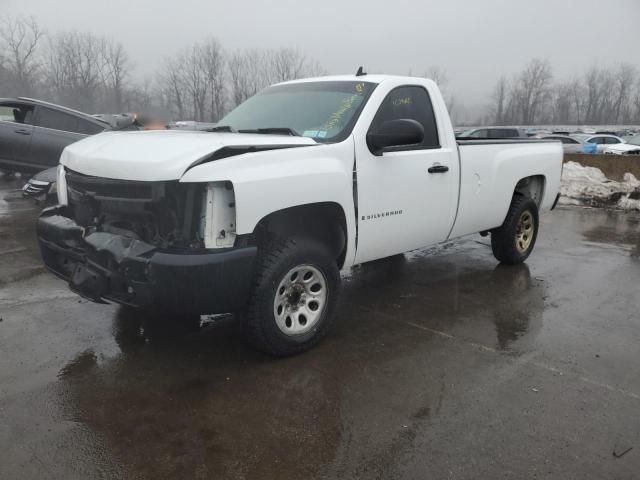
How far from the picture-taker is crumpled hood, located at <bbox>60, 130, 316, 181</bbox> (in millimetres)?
2991

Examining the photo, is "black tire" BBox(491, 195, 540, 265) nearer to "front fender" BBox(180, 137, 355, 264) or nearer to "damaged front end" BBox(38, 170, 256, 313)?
"front fender" BBox(180, 137, 355, 264)

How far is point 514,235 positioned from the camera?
6.02m

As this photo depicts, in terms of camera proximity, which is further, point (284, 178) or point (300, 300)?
point (300, 300)

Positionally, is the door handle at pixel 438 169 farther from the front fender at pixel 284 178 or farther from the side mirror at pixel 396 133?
the front fender at pixel 284 178

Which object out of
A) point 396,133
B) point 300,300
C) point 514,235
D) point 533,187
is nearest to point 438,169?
point 396,133

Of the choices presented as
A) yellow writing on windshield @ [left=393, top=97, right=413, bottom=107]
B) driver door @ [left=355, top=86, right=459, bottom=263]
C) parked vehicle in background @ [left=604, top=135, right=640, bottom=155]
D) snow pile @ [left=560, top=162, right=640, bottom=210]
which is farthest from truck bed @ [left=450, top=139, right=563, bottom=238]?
parked vehicle in background @ [left=604, top=135, right=640, bottom=155]

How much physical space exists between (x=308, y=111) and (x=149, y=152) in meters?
1.54

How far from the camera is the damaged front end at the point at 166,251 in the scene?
3.01 meters

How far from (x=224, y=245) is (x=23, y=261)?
3980 millimetres

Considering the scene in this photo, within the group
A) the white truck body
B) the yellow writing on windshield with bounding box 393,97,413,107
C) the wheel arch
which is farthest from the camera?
the wheel arch

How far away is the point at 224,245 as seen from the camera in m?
3.12

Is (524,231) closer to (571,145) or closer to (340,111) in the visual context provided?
(340,111)

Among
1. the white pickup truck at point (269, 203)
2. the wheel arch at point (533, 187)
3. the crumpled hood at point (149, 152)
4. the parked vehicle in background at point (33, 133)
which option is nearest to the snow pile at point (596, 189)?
the wheel arch at point (533, 187)

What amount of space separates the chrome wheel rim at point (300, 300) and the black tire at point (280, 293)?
0.07 ft
